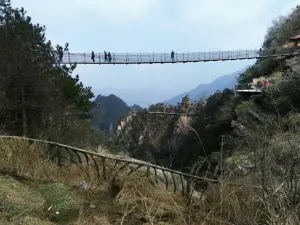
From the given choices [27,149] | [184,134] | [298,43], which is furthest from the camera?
[184,134]

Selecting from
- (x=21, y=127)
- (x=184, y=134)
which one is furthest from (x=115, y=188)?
(x=184, y=134)

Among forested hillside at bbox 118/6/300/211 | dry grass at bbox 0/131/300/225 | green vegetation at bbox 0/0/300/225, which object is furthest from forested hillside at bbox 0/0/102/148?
dry grass at bbox 0/131/300/225

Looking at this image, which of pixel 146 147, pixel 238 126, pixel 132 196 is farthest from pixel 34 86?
pixel 146 147

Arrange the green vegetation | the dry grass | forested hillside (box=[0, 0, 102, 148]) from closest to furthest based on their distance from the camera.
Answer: the dry grass, the green vegetation, forested hillside (box=[0, 0, 102, 148])

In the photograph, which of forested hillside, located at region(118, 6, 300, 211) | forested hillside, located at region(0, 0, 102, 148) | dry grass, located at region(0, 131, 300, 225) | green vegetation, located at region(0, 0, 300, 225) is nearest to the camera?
dry grass, located at region(0, 131, 300, 225)

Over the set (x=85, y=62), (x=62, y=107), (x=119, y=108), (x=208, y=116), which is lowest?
(x=119, y=108)

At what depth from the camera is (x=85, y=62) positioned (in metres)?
27.1

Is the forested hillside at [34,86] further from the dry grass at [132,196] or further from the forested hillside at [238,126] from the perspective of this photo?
the dry grass at [132,196]

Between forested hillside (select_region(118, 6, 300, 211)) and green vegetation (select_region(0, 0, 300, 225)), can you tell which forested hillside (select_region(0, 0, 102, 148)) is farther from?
forested hillside (select_region(118, 6, 300, 211))

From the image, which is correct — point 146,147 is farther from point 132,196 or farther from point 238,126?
point 132,196

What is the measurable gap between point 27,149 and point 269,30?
120ft

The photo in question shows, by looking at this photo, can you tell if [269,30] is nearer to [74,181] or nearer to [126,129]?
[126,129]

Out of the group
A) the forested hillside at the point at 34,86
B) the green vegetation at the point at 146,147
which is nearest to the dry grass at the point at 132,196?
the green vegetation at the point at 146,147

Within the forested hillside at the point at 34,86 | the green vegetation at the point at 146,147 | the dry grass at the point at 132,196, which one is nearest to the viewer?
the dry grass at the point at 132,196
